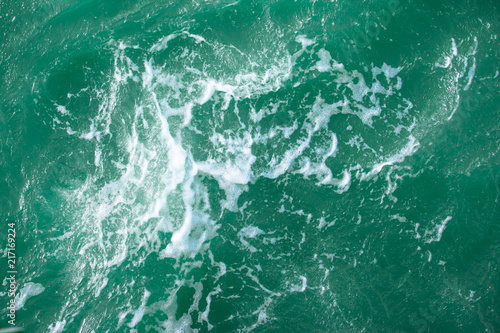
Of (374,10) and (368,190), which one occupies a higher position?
(374,10)

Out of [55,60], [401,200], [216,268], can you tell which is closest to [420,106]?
[401,200]

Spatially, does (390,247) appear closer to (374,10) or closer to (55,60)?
(374,10)

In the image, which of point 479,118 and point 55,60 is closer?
point 479,118

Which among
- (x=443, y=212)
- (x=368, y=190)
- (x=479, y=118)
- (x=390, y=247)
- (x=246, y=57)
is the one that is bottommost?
(x=390, y=247)

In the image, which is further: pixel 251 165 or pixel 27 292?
pixel 251 165

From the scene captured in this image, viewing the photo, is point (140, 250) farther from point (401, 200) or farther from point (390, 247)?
point (401, 200)

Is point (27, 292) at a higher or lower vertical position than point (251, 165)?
lower
